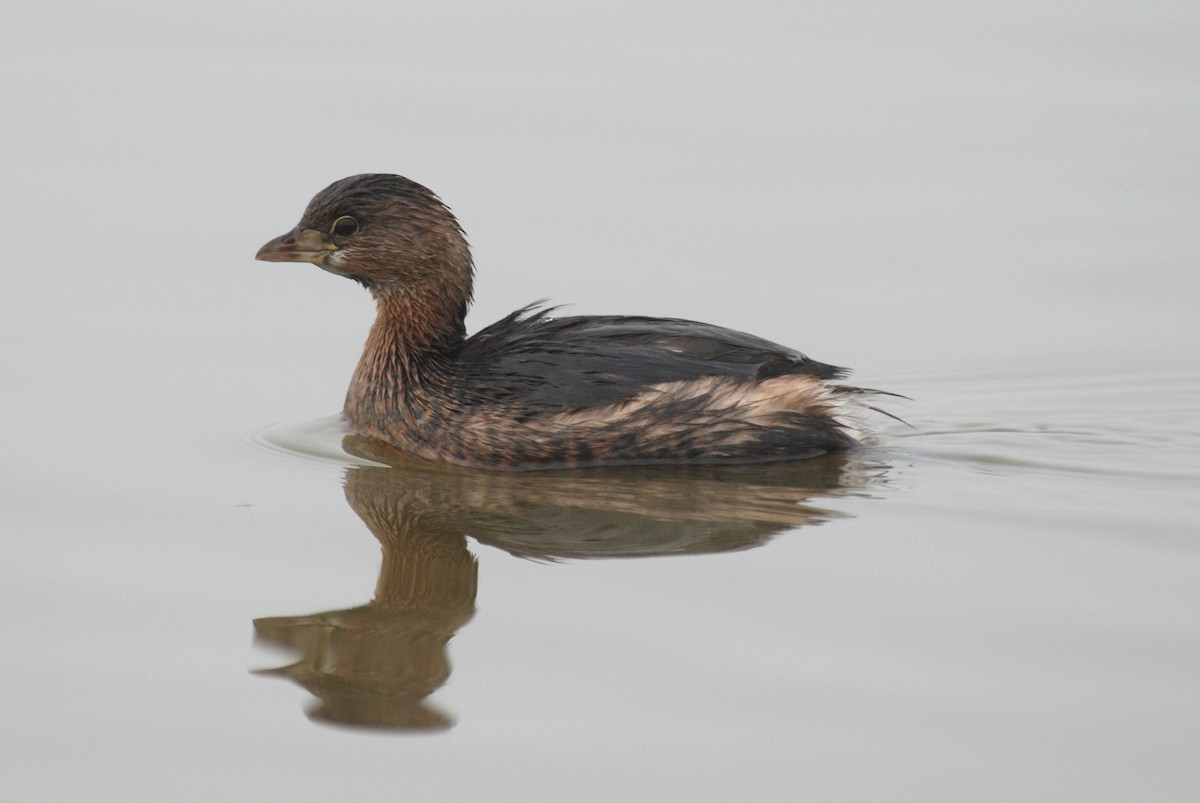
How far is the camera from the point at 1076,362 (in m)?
8.98

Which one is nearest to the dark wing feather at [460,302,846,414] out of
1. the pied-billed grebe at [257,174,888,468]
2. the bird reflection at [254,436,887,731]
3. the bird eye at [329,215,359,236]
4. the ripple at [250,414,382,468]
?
the pied-billed grebe at [257,174,888,468]

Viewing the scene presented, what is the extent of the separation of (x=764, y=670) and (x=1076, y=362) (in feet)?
13.4

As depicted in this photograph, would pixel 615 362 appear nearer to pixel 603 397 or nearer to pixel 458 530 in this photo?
pixel 603 397

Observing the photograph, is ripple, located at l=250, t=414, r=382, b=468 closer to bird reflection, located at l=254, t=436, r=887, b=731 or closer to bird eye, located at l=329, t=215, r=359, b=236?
bird reflection, located at l=254, t=436, r=887, b=731

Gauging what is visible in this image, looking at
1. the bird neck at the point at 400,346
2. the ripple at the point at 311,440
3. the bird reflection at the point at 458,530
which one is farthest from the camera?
the bird neck at the point at 400,346

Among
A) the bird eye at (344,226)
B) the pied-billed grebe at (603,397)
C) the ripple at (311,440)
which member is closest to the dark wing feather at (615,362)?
the pied-billed grebe at (603,397)

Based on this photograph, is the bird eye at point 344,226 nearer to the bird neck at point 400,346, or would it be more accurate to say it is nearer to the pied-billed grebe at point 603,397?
the pied-billed grebe at point 603,397

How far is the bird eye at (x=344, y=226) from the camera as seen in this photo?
27.3 feet

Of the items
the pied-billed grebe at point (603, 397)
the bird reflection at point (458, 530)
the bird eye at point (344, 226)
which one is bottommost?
the bird reflection at point (458, 530)

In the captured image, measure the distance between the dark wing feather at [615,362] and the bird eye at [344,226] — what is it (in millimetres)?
940

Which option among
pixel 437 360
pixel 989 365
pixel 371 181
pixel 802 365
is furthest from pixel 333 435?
pixel 989 365

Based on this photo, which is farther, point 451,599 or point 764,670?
point 451,599

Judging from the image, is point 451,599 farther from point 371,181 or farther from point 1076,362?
point 1076,362

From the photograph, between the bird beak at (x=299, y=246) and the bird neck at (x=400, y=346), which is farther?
the bird beak at (x=299, y=246)
